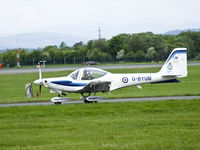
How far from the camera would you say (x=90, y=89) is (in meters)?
18.7

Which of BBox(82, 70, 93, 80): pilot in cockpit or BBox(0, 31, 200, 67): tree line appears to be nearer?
BBox(82, 70, 93, 80): pilot in cockpit

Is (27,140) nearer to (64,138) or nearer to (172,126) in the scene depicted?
(64,138)

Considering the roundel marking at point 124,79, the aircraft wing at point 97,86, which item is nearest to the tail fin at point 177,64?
the roundel marking at point 124,79

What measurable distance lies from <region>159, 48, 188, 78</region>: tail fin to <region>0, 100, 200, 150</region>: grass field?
3692 mm

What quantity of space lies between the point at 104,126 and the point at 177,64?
30.6 ft

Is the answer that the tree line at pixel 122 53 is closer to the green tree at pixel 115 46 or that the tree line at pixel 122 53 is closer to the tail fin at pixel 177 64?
the green tree at pixel 115 46

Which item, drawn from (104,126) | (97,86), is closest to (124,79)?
(97,86)

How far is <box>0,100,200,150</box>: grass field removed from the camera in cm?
900

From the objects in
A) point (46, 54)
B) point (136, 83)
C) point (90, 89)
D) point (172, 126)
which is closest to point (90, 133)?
point (172, 126)

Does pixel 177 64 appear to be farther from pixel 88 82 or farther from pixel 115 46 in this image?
pixel 115 46

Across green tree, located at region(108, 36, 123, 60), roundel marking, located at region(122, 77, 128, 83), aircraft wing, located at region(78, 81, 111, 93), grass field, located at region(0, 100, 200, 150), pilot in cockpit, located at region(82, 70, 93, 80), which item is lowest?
grass field, located at region(0, 100, 200, 150)

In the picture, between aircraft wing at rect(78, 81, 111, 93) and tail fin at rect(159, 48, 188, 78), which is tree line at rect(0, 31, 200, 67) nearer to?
tail fin at rect(159, 48, 188, 78)

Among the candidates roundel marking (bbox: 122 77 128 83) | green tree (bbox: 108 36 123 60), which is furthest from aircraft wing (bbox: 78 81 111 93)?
green tree (bbox: 108 36 123 60)

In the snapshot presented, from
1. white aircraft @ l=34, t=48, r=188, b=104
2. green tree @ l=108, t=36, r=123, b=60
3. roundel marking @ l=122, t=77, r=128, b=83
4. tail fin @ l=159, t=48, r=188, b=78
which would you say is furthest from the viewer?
green tree @ l=108, t=36, r=123, b=60
